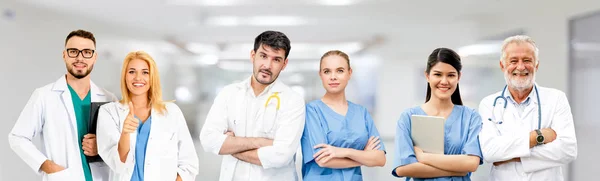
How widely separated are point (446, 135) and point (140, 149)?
55.2 inches

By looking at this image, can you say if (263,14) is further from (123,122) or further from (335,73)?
(123,122)

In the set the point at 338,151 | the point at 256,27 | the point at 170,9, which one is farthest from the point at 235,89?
the point at 170,9

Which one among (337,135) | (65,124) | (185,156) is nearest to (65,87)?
(65,124)

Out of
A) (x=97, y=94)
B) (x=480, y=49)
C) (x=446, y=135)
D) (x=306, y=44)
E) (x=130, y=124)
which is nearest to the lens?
(x=130, y=124)

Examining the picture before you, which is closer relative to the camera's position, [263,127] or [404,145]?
[404,145]

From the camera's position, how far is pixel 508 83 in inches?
95.1

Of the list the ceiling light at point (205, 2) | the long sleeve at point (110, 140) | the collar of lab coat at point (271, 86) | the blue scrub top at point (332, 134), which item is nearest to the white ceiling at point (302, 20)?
the ceiling light at point (205, 2)

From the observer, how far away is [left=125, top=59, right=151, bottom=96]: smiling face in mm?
2232

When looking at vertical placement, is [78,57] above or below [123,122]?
above

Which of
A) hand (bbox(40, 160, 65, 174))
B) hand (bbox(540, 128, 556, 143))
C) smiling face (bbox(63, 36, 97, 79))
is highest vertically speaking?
smiling face (bbox(63, 36, 97, 79))

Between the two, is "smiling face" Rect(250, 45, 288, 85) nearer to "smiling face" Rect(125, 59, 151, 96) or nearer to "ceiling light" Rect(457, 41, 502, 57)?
"smiling face" Rect(125, 59, 151, 96)

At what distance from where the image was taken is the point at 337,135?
A: 2324 mm

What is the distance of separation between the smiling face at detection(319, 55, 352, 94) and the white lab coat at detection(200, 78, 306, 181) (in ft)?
0.53

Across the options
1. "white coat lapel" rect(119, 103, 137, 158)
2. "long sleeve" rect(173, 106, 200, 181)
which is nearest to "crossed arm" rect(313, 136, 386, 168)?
"long sleeve" rect(173, 106, 200, 181)
